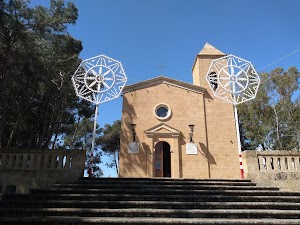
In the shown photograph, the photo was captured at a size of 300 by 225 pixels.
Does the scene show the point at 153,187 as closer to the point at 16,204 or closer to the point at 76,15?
the point at 16,204

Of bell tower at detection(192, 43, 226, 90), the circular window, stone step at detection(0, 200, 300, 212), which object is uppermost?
bell tower at detection(192, 43, 226, 90)

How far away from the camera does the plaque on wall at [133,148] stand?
1689 centimetres

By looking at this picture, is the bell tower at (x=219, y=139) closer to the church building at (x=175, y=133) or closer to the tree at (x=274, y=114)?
the church building at (x=175, y=133)

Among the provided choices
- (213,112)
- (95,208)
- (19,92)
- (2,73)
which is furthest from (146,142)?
(95,208)

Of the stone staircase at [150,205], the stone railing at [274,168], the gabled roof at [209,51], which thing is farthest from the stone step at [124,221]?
the gabled roof at [209,51]

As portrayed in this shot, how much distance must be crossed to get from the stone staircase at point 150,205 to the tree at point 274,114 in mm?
19952

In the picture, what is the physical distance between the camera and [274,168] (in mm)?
9234

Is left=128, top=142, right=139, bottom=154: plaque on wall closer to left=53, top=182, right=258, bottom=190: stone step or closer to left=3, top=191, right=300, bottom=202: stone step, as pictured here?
left=53, top=182, right=258, bottom=190: stone step

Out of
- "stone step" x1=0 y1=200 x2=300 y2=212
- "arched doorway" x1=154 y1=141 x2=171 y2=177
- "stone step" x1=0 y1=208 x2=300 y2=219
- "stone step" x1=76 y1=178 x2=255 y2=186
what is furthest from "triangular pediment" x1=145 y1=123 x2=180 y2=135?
"stone step" x1=0 y1=208 x2=300 y2=219

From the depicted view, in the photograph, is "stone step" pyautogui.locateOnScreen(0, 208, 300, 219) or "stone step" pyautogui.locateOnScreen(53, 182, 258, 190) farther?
"stone step" pyautogui.locateOnScreen(53, 182, 258, 190)

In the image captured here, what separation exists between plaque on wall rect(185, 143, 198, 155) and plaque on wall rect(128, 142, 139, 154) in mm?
3371

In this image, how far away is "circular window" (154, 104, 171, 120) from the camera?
59.3 feet

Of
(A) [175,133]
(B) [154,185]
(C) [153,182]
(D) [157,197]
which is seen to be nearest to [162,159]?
(A) [175,133]

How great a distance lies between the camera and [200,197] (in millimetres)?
7059
